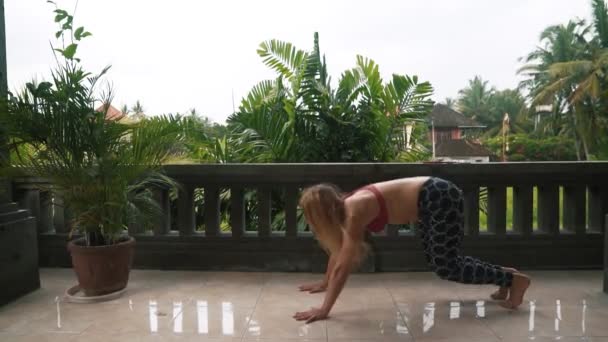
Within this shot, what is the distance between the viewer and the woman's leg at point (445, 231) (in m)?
3.49

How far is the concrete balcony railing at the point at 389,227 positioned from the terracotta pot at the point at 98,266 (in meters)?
0.89

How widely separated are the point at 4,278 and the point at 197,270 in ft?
5.61

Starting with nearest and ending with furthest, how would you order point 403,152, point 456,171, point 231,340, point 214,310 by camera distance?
point 231,340, point 214,310, point 456,171, point 403,152

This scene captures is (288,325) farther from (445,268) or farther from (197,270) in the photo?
(197,270)

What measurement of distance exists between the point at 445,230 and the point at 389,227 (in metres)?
1.38

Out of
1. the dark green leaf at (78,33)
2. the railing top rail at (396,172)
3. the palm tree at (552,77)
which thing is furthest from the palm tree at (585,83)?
the dark green leaf at (78,33)

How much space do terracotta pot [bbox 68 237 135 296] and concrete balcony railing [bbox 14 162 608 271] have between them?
35.0 inches

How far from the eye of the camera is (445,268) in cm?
353

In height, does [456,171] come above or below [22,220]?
above

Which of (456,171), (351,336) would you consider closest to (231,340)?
(351,336)

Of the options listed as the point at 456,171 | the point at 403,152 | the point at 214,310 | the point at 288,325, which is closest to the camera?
the point at 288,325

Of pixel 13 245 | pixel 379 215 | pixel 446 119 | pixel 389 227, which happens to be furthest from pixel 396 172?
pixel 446 119

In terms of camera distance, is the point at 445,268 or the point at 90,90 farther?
the point at 90,90

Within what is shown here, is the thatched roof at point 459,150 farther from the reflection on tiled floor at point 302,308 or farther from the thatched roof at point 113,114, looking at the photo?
the thatched roof at point 113,114
